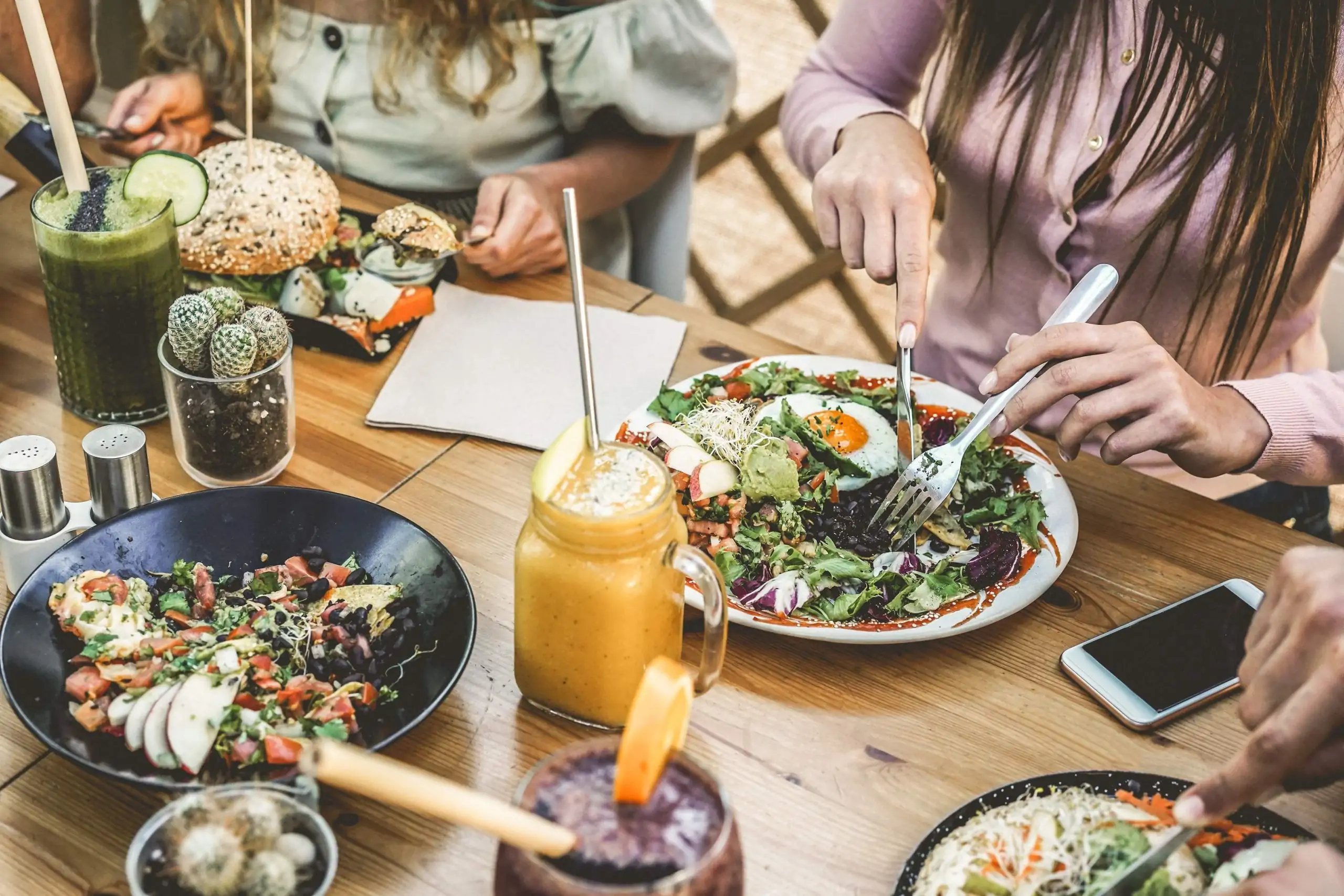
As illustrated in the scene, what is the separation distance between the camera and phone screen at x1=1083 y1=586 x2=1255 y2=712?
1.04 meters

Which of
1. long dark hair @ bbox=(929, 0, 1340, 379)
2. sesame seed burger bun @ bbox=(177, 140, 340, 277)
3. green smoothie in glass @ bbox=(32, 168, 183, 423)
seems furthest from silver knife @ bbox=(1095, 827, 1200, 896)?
sesame seed burger bun @ bbox=(177, 140, 340, 277)

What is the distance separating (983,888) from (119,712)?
0.66m

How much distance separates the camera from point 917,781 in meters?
0.96

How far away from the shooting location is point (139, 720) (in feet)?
2.82

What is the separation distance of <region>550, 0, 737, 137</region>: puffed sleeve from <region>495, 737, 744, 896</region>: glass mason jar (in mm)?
1434

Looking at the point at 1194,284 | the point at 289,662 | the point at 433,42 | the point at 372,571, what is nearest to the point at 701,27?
the point at 433,42

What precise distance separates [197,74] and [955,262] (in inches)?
51.7

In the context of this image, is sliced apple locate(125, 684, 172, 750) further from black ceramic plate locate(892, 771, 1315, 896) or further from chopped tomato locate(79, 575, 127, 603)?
black ceramic plate locate(892, 771, 1315, 896)

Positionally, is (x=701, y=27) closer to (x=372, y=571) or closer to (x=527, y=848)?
(x=372, y=571)

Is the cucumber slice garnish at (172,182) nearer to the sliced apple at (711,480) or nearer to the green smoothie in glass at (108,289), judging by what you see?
the green smoothie in glass at (108,289)

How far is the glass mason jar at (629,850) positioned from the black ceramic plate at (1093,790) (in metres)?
0.19

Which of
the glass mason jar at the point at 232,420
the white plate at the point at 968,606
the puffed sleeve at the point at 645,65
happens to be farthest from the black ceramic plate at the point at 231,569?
the puffed sleeve at the point at 645,65

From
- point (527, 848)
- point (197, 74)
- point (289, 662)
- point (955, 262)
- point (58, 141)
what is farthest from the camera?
point (197, 74)

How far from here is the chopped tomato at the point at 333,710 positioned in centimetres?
90
